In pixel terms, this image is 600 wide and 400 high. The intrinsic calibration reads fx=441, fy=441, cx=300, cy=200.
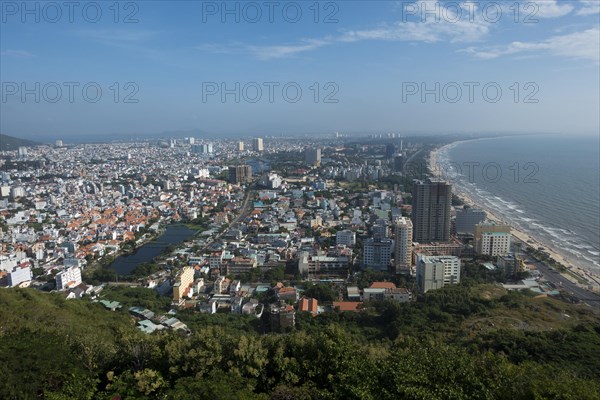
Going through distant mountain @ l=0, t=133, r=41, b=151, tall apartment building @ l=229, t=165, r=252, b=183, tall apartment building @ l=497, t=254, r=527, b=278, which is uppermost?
distant mountain @ l=0, t=133, r=41, b=151

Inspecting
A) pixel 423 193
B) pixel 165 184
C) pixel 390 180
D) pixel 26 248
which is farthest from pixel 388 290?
pixel 165 184

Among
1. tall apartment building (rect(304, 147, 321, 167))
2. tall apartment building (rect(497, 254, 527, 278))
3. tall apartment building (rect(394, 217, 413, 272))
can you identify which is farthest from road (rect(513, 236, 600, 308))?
tall apartment building (rect(304, 147, 321, 167))

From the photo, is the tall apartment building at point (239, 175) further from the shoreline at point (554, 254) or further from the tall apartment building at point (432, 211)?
the tall apartment building at point (432, 211)

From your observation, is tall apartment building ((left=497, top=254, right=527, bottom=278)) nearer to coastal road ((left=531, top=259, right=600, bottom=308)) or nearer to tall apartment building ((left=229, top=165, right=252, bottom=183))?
coastal road ((left=531, top=259, right=600, bottom=308))

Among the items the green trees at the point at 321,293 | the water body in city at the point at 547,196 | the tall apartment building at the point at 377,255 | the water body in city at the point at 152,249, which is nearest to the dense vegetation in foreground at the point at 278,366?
the green trees at the point at 321,293

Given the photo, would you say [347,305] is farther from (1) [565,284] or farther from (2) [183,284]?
(1) [565,284]

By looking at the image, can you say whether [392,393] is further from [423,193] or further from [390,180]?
[390,180]
